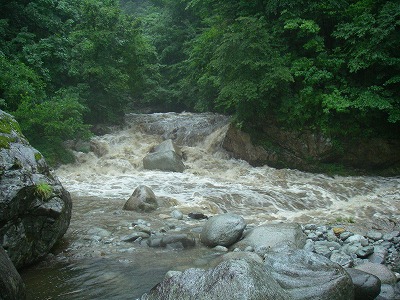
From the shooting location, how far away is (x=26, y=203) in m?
4.88

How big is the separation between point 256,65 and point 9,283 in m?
10.1

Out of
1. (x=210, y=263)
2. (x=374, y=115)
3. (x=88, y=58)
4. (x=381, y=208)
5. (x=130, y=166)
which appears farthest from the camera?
(x=88, y=58)

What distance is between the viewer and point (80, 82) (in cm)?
1652

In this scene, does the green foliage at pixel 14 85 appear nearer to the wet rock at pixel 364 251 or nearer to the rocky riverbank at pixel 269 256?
the rocky riverbank at pixel 269 256

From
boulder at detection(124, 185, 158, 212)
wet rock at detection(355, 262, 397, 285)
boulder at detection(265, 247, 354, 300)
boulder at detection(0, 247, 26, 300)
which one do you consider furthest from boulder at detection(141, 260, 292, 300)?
boulder at detection(124, 185, 158, 212)

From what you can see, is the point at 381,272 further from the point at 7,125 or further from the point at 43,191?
the point at 7,125

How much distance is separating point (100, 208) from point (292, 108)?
751 cm

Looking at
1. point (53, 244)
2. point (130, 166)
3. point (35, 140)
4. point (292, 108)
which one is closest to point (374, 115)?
point (292, 108)

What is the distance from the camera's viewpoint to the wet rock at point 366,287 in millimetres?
4133

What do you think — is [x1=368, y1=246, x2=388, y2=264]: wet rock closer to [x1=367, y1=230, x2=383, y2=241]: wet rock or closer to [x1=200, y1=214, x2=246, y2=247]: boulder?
[x1=367, y1=230, x2=383, y2=241]: wet rock

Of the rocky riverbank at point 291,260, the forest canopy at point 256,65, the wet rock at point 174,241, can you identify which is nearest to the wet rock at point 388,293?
the rocky riverbank at point 291,260

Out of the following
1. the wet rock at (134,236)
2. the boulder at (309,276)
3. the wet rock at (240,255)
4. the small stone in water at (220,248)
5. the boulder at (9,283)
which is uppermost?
the boulder at (9,283)

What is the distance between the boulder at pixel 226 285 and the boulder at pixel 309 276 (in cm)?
36

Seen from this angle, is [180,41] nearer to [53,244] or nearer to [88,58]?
[88,58]
